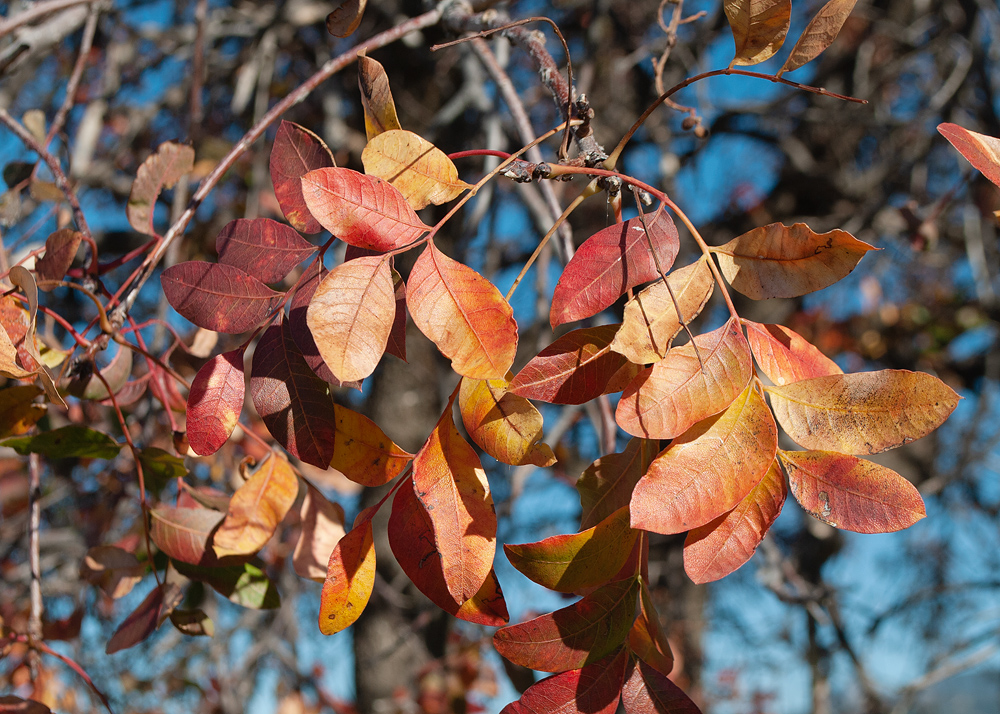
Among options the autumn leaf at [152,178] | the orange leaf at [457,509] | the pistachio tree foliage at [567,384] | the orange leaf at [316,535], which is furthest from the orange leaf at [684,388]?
the autumn leaf at [152,178]

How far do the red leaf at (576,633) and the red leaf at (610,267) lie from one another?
Result: 0.67 feet

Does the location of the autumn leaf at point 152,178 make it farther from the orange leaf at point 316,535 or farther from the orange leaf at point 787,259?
the orange leaf at point 787,259

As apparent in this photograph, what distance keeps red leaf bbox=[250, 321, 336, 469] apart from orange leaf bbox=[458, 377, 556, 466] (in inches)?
4.5

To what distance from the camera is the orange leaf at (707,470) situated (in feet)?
1.29

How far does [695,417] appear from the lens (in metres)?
0.42

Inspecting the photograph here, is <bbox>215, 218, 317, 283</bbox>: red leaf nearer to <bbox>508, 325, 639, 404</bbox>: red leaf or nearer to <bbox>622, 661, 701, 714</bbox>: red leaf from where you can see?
<bbox>508, 325, 639, 404</bbox>: red leaf

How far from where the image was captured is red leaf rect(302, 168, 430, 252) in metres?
0.42

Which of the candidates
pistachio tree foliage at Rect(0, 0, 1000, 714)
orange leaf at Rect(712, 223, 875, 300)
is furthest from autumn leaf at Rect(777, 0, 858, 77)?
orange leaf at Rect(712, 223, 875, 300)

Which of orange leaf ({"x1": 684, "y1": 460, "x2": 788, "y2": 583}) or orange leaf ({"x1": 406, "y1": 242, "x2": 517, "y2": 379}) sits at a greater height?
orange leaf ({"x1": 406, "y1": 242, "x2": 517, "y2": 379})

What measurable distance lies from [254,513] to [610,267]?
0.38m

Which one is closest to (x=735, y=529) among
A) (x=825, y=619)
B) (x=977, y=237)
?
(x=825, y=619)

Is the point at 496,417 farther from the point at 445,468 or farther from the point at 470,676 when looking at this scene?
the point at 470,676

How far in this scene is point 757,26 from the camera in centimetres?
48

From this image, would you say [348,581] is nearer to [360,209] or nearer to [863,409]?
[360,209]
